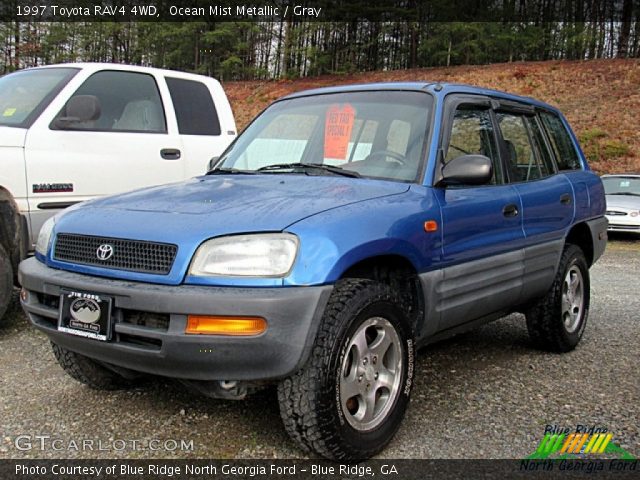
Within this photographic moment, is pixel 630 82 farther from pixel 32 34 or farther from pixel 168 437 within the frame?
pixel 32 34

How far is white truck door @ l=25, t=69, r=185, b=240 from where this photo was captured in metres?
4.60

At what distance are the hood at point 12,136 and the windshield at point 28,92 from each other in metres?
0.11

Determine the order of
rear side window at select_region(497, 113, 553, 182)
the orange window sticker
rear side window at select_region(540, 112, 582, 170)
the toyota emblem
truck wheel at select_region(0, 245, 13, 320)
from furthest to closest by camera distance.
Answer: rear side window at select_region(540, 112, 582, 170) < truck wheel at select_region(0, 245, 13, 320) < rear side window at select_region(497, 113, 553, 182) < the orange window sticker < the toyota emblem

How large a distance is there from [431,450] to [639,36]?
111ft

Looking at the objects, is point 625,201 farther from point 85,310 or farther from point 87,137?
point 85,310

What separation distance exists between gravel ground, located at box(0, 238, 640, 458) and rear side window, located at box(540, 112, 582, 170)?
4.69ft

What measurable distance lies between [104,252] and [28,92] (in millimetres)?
3140

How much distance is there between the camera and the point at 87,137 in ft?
16.0

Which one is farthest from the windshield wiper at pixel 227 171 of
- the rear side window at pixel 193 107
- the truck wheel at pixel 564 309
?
the truck wheel at pixel 564 309

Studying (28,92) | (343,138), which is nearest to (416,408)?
(343,138)

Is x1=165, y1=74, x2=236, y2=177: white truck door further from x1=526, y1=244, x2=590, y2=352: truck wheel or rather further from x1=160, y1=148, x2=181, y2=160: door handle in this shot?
x1=526, y1=244, x2=590, y2=352: truck wheel

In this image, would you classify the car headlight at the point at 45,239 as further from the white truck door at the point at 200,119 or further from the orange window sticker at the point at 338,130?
the white truck door at the point at 200,119

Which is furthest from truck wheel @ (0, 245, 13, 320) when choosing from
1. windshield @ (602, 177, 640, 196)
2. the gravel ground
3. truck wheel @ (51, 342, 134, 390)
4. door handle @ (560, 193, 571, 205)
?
windshield @ (602, 177, 640, 196)

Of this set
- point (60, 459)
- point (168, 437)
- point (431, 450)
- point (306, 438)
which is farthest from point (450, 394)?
point (60, 459)
